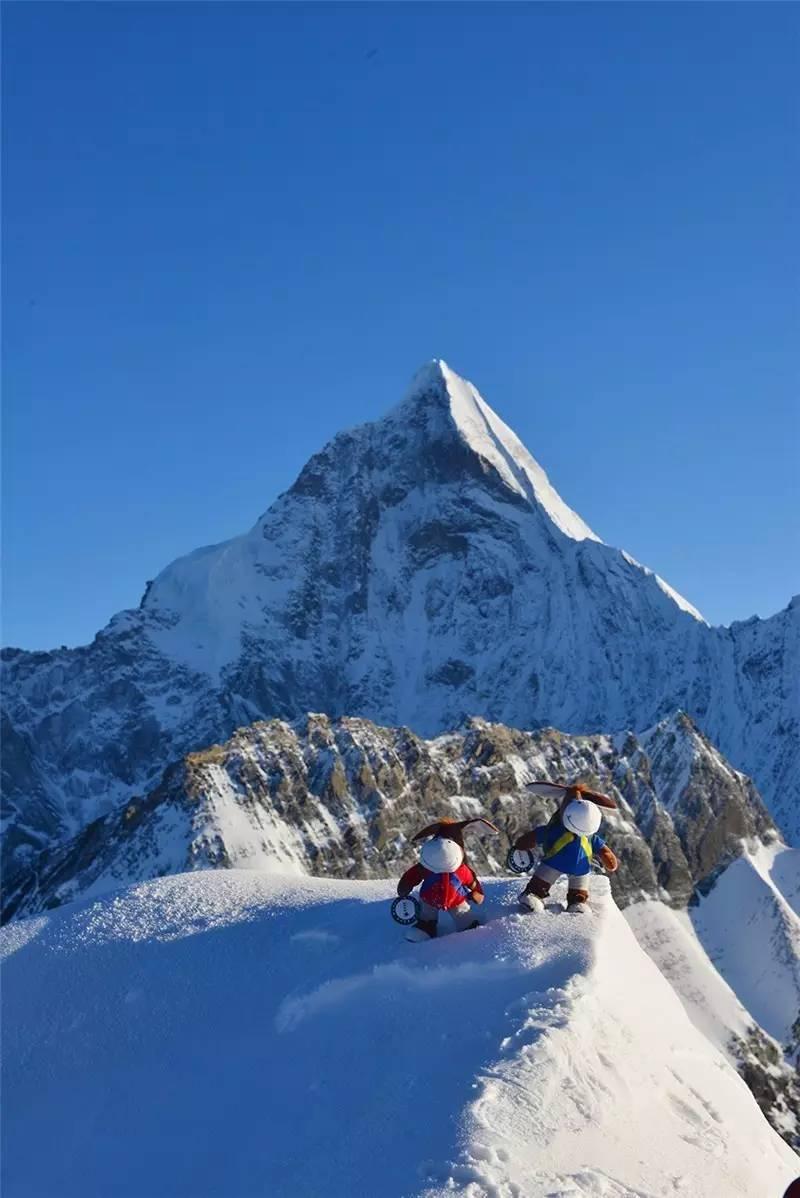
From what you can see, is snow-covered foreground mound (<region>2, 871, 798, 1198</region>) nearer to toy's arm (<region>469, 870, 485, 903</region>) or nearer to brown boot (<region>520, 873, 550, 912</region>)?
toy's arm (<region>469, 870, 485, 903</region>)

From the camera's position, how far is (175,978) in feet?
45.5

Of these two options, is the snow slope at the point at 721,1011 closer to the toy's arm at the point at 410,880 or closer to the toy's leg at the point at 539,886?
the toy's leg at the point at 539,886

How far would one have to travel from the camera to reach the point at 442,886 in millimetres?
14281

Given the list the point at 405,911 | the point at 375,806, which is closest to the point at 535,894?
the point at 405,911

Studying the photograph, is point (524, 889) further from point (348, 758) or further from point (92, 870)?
point (348, 758)

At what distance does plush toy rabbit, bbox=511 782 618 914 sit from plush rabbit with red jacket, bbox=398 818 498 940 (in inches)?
29.0

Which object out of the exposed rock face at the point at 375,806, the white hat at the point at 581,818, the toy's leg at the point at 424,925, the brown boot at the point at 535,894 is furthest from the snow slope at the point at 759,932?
the toy's leg at the point at 424,925

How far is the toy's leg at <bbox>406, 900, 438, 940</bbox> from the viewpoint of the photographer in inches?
531

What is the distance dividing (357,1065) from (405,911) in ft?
11.0

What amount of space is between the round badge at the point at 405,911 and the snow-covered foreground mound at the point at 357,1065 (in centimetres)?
22

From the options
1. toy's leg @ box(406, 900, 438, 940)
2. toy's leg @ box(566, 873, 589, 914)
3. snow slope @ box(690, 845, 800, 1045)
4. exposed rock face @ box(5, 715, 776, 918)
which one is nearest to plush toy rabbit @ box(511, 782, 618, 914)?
toy's leg @ box(566, 873, 589, 914)

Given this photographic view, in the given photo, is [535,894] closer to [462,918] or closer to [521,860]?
[462,918]

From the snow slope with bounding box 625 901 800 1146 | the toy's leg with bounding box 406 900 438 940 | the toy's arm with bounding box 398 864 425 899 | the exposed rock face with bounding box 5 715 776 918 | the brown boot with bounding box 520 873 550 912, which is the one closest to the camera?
the toy's leg with bounding box 406 900 438 940

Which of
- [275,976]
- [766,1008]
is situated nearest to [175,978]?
[275,976]
